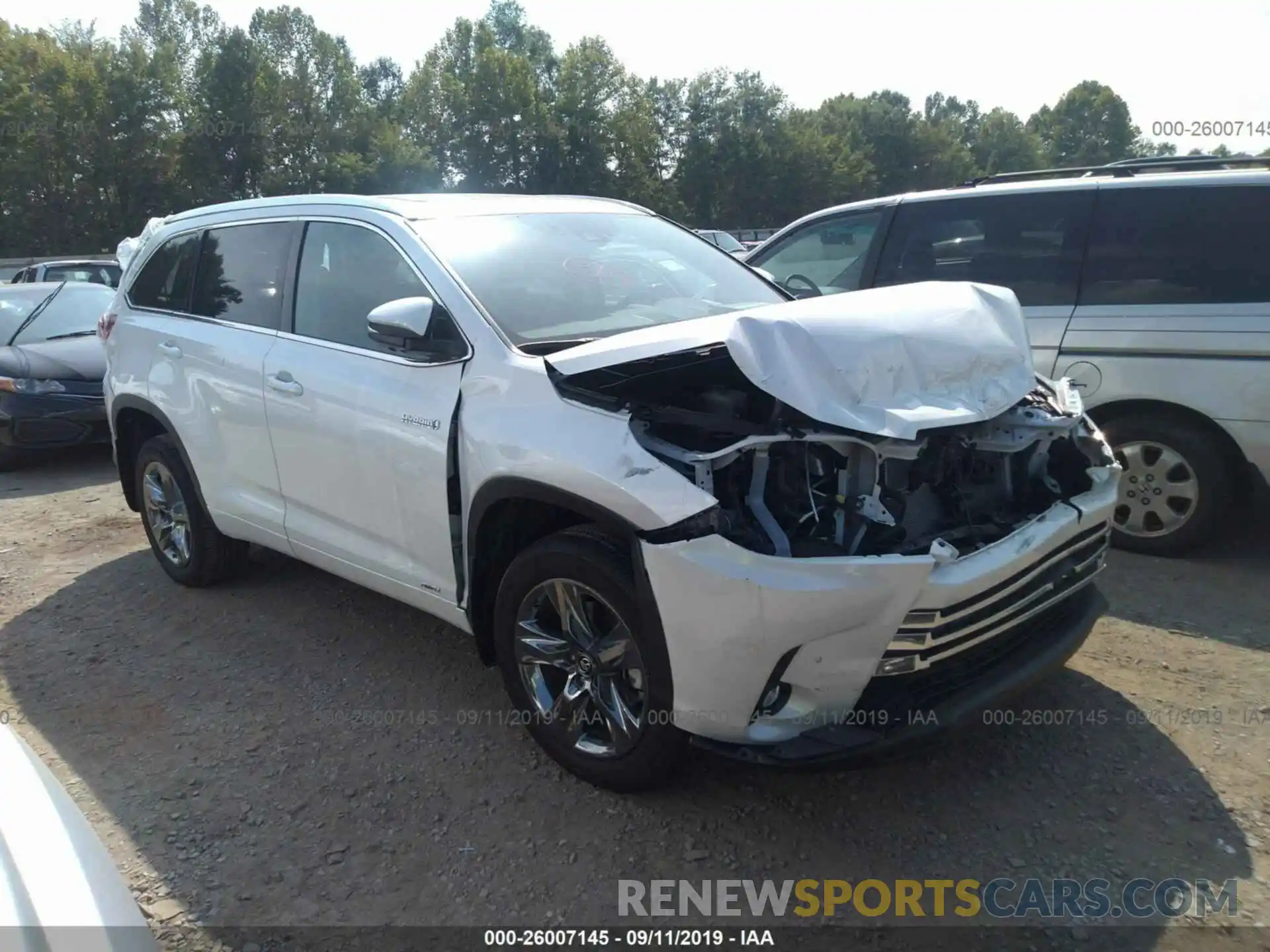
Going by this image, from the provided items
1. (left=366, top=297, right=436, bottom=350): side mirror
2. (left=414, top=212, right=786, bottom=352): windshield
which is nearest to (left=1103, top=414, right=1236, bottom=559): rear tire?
(left=414, top=212, right=786, bottom=352): windshield

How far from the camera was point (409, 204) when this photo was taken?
3896 mm

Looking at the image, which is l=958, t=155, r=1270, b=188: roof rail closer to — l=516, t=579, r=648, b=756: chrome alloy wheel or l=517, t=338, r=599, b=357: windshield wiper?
l=517, t=338, r=599, b=357: windshield wiper

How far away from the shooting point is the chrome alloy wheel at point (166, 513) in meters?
5.02

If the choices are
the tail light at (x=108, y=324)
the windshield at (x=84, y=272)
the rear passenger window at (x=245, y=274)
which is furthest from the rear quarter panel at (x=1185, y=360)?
the windshield at (x=84, y=272)

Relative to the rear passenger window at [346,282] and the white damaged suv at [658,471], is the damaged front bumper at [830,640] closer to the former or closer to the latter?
the white damaged suv at [658,471]

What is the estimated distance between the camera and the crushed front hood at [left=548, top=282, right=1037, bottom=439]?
267cm

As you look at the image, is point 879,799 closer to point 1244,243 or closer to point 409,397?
point 409,397

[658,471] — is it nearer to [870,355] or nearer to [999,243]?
[870,355]

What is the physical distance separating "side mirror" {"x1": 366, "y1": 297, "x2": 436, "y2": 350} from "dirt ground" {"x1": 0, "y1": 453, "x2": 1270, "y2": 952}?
1463 millimetres

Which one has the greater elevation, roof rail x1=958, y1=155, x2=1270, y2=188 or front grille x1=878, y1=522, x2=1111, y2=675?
roof rail x1=958, y1=155, x2=1270, y2=188

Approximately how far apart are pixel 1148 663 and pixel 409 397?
10.0ft

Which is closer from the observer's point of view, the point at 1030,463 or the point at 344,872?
the point at 344,872

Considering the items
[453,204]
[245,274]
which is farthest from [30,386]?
[453,204]

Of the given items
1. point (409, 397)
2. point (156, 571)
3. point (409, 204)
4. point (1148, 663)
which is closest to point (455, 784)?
point (409, 397)
